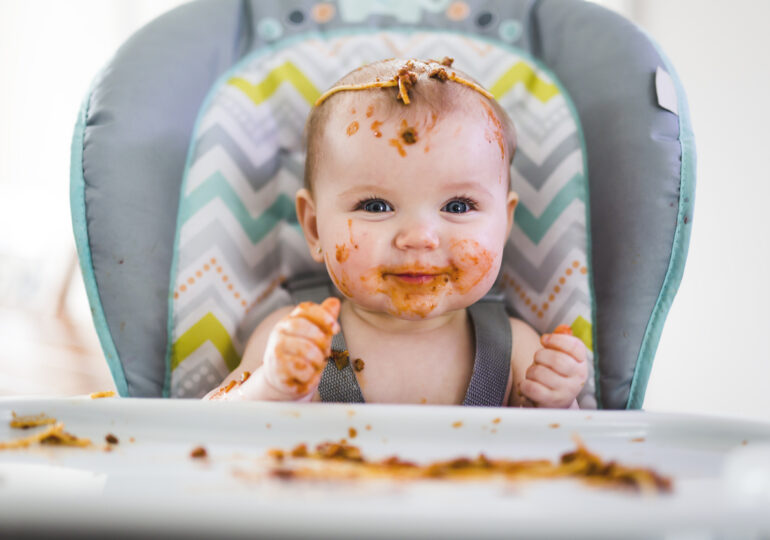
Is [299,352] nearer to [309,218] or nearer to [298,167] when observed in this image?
[309,218]

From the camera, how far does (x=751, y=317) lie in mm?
1510

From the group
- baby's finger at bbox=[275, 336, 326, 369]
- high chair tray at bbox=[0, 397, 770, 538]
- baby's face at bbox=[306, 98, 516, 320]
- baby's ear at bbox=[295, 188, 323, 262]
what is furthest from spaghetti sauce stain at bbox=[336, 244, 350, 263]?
high chair tray at bbox=[0, 397, 770, 538]

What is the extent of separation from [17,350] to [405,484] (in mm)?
2306

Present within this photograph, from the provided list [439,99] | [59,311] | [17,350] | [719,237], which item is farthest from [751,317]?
[59,311]

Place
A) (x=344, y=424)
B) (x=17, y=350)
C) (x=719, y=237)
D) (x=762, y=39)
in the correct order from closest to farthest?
(x=344, y=424), (x=762, y=39), (x=719, y=237), (x=17, y=350)

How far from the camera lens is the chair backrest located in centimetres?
94

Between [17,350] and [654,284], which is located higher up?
[654,284]

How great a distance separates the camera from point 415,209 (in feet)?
2.82

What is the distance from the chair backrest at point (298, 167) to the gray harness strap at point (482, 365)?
69 millimetres

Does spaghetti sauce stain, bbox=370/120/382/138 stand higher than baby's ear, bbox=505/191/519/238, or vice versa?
spaghetti sauce stain, bbox=370/120/382/138

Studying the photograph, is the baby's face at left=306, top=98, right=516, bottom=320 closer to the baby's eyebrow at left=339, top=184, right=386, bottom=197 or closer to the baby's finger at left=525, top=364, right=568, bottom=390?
the baby's eyebrow at left=339, top=184, right=386, bottom=197

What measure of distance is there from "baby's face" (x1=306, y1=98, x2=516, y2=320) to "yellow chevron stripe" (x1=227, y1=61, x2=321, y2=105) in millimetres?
226

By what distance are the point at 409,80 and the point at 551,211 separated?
12.7 inches

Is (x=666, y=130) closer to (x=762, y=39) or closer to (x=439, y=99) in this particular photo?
(x=439, y=99)
